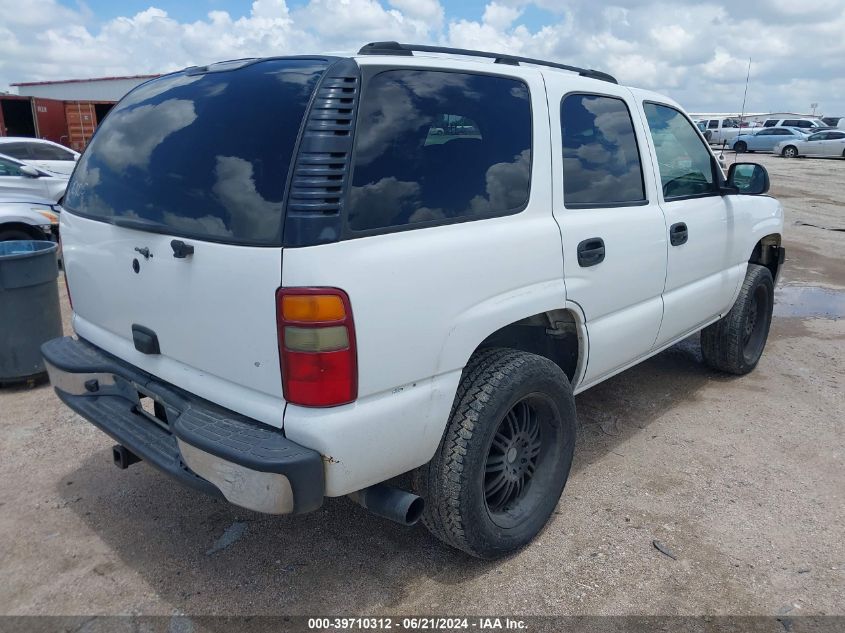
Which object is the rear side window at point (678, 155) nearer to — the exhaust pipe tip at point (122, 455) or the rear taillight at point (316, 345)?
the rear taillight at point (316, 345)

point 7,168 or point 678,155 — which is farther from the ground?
point 678,155

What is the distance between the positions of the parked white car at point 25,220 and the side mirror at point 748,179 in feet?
23.0

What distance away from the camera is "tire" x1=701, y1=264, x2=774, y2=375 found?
4.82 meters

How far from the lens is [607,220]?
319 centimetres

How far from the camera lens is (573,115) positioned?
3.12 meters

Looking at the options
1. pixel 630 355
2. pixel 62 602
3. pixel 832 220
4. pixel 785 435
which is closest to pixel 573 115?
pixel 630 355

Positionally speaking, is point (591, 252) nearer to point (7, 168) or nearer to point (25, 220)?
point (25, 220)

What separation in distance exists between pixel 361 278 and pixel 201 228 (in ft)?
2.02

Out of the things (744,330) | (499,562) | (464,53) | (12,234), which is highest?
(464,53)

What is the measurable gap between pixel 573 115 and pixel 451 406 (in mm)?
→ 1555

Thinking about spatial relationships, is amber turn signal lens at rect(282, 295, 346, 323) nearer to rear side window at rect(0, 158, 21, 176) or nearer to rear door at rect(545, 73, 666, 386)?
rear door at rect(545, 73, 666, 386)

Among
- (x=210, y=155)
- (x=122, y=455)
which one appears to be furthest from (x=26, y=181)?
(x=210, y=155)

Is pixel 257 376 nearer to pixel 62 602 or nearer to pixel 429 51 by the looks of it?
pixel 62 602

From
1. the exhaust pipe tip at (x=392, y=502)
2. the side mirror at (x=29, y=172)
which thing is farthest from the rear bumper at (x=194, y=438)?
the side mirror at (x=29, y=172)
